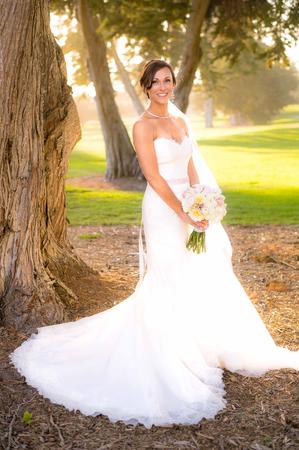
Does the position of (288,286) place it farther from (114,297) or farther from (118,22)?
(118,22)

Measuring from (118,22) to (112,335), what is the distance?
550 inches

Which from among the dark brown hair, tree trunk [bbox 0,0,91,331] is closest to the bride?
the dark brown hair

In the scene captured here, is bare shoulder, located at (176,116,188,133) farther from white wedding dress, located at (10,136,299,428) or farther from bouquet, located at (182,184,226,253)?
bouquet, located at (182,184,226,253)

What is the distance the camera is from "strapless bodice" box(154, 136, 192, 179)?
191 inches

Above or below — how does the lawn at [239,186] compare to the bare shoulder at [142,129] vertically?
below

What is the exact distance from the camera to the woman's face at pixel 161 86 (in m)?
4.83

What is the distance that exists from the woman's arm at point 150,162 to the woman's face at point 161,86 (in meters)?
0.23

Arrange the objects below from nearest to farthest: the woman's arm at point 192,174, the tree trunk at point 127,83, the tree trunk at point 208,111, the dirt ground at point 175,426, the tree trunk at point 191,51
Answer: the dirt ground at point 175,426, the woman's arm at point 192,174, the tree trunk at point 191,51, the tree trunk at point 127,83, the tree trunk at point 208,111

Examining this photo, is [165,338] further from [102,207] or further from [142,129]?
[102,207]

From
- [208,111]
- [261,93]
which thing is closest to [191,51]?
[261,93]

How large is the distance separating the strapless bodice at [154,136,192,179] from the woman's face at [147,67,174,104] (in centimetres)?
31

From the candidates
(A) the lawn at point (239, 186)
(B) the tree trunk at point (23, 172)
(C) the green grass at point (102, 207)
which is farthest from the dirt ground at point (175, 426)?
(A) the lawn at point (239, 186)

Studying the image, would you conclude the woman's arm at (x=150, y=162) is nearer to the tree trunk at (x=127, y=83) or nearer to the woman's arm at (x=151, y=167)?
the woman's arm at (x=151, y=167)

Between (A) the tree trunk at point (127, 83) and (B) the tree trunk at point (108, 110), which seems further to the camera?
(A) the tree trunk at point (127, 83)
